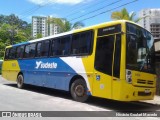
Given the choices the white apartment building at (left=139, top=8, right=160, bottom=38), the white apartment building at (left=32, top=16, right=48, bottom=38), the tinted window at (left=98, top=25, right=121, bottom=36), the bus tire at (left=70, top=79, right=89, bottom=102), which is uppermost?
the white apartment building at (left=32, top=16, right=48, bottom=38)

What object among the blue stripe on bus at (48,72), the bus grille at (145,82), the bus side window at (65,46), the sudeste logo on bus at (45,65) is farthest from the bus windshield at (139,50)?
the sudeste logo on bus at (45,65)

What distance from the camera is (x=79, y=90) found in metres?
11.9

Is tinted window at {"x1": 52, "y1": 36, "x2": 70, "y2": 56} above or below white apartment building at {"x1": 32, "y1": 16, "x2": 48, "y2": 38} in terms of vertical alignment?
below

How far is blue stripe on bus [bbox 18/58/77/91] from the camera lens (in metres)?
12.9

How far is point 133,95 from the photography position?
985 centimetres

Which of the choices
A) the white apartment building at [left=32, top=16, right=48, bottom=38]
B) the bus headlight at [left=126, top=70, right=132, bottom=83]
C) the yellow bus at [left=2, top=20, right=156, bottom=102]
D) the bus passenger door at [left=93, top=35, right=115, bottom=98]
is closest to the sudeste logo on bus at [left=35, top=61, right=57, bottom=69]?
the yellow bus at [left=2, top=20, right=156, bottom=102]

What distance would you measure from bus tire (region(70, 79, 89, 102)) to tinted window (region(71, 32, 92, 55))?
49.6 inches

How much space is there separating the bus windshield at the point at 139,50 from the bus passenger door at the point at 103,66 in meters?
0.65

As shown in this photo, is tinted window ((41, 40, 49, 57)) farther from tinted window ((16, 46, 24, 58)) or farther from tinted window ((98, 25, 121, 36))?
tinted window ((98, 25, 121, 36))

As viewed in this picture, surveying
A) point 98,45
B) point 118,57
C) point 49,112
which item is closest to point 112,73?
point 118,57

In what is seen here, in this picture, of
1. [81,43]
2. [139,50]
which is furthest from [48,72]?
[139,50]

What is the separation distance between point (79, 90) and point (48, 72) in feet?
9.89

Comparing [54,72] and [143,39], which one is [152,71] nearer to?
[143,39]

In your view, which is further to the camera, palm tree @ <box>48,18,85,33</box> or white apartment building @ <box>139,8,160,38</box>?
palm tree @ <box>48,18,85,33</box>
